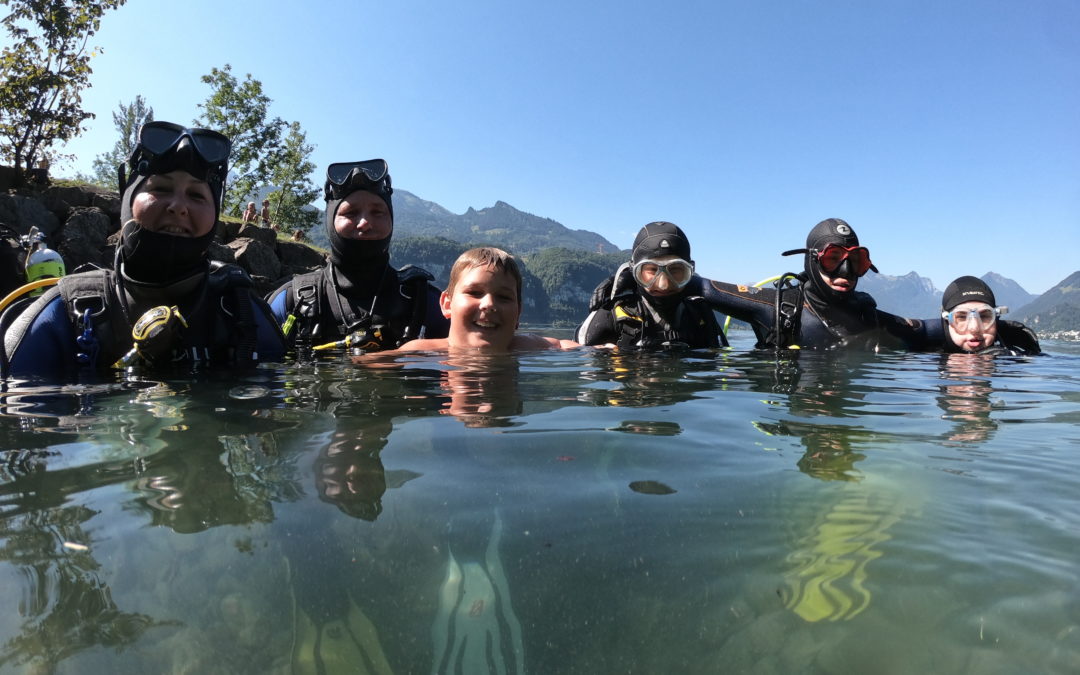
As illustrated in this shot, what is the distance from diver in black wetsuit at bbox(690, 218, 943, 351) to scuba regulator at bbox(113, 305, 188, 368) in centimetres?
525

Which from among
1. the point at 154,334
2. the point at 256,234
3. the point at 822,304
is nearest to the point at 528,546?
the point at 154,334

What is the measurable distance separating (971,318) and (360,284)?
7.28 metres

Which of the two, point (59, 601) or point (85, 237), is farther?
point (85, 237)

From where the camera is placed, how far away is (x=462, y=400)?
10.3ft

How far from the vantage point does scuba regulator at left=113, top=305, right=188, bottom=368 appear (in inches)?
143

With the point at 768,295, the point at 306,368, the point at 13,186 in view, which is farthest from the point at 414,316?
the point at 13,186

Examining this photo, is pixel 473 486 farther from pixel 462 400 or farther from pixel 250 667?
pixel 462 400

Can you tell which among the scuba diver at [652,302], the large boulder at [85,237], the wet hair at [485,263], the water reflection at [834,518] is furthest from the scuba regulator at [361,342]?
the large boulder at [85,237]

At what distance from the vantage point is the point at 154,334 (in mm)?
3648

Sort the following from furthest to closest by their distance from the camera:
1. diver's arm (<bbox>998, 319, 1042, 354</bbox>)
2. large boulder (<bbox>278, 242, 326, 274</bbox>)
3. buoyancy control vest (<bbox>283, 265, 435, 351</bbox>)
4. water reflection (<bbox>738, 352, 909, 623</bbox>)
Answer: large boulder (<bbox>278, 242, 326, 274</bbox>), diver's arm (<bbox>998, 319, 1042, 354</bbox>), buoyancy control vest (<bbox>283, 265, 435, 351</bbox>), water reflection (<bbox>738, 352, 909, 623</bbox>)

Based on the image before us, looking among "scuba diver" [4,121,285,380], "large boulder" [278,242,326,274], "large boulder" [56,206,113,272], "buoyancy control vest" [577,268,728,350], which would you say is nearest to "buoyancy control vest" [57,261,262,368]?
"scuba diver" [4,121,285,380]

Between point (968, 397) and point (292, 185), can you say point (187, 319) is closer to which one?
point (968, 397)


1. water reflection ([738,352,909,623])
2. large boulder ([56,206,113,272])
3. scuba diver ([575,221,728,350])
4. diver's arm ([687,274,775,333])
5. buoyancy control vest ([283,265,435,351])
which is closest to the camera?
water reflection ([738,352,909,623])

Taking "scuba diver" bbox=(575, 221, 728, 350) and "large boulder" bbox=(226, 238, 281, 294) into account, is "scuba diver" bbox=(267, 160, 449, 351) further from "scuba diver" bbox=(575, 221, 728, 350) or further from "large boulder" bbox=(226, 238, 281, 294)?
"large boulder" bbox=(226, 238, 281, 294)
